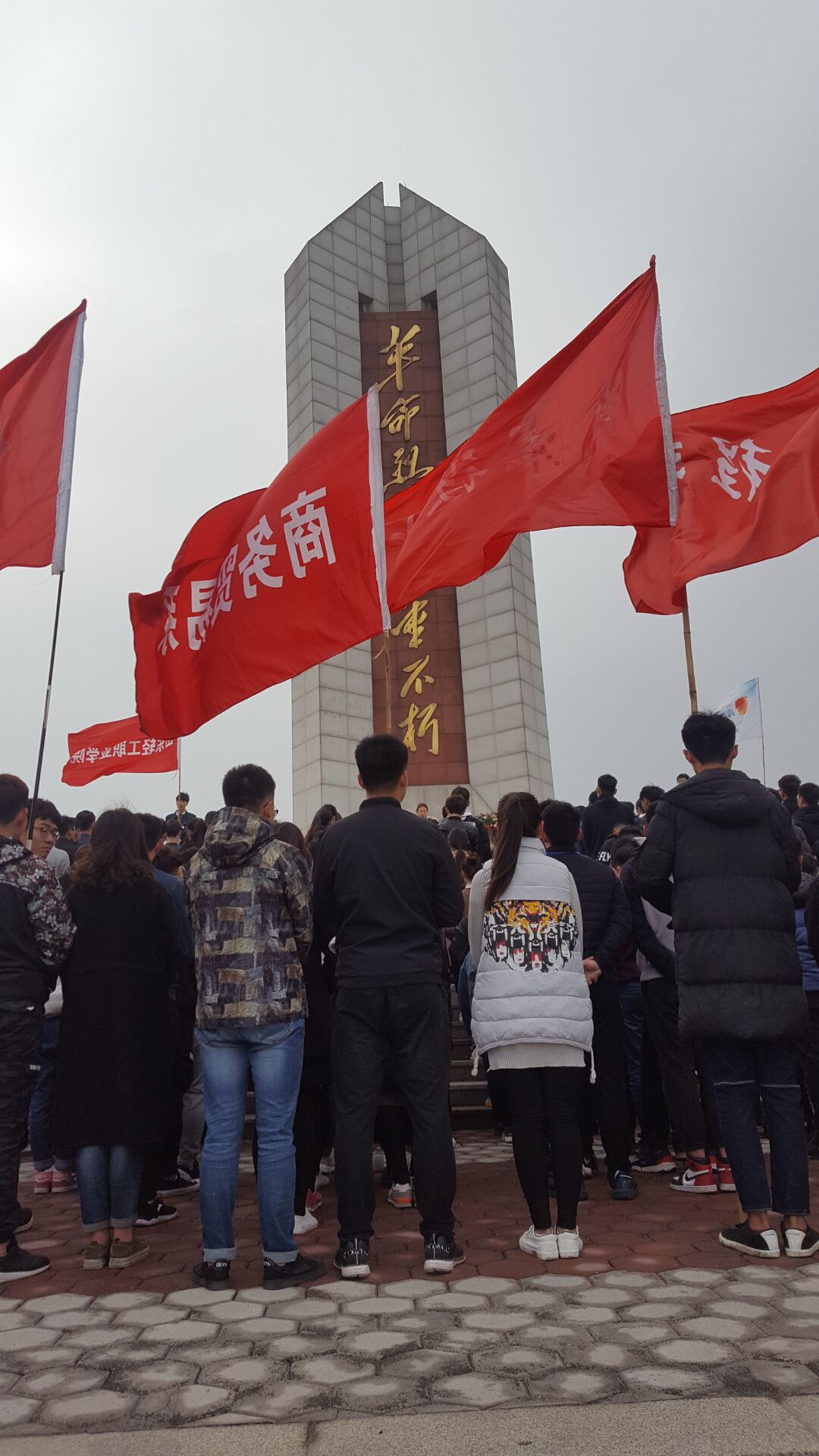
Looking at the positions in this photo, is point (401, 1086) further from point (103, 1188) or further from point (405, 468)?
point (405, 468)

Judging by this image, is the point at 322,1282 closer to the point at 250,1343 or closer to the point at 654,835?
the point at 250,1343

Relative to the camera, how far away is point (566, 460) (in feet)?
20.5

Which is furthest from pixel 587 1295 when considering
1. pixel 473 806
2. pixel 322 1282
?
pixel 473 806

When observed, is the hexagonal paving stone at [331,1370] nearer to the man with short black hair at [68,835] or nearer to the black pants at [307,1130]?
the black pants at [307,1130]

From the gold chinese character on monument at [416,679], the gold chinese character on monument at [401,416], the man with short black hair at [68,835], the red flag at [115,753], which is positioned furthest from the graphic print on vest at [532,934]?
the gold chinese character on monument at [401,416]

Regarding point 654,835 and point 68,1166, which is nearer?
point 654,835

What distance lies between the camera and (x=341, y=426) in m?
6.17

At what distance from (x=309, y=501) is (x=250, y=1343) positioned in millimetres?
4273

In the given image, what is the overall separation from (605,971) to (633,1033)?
3.82 feet

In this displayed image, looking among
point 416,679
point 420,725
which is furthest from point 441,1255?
point 416,679

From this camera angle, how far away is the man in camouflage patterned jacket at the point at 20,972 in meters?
4.29

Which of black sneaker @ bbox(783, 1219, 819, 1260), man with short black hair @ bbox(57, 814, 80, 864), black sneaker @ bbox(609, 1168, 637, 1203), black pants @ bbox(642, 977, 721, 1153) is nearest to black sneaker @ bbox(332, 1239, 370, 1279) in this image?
black sneaker @ bbox(783, 1219, 819, 1260)

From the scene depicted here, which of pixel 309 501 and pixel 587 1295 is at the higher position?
pixel 309 501

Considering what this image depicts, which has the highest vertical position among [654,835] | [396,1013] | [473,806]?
[473,806]
